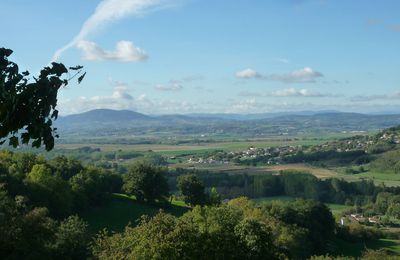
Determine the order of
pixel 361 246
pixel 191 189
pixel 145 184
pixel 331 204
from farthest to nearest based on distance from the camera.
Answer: pixel 331 204 < pixel 191 189 < pixel 145 184 < pixel 361 246

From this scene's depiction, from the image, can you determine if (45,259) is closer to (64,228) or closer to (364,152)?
(64,228)

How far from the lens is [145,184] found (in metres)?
64.0

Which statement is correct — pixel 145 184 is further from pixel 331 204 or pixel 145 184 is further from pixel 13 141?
pixel 13 141

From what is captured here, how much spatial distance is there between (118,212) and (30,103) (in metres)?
51.9

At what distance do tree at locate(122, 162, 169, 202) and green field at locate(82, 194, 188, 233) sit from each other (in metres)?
1.34

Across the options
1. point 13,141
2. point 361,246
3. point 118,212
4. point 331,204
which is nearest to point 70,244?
point 118,212

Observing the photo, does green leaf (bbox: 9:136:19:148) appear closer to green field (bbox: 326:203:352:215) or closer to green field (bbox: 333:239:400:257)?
green field (bbox: 333:239:400:257)

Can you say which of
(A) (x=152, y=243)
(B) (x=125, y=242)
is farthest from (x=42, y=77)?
(B) (x=125, y=242)

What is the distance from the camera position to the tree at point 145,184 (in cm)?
6391

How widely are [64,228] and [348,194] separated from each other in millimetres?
78155

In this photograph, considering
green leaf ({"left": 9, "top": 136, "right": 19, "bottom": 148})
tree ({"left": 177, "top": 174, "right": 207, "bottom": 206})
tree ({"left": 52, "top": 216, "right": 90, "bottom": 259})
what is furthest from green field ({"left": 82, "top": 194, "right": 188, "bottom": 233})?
green leaf ({"left": 9, "top": 136, "right": 19, "bottom": 148})

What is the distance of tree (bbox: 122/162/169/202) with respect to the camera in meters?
63.9

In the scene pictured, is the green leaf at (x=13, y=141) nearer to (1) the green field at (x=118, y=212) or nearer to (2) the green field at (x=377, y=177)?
(1) the green field at (x=118, y=212)

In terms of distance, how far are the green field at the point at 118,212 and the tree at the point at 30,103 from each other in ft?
134
